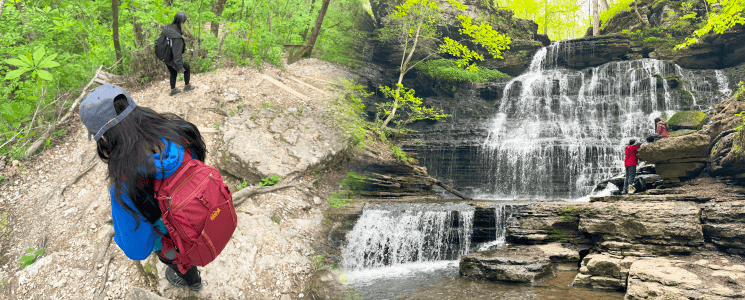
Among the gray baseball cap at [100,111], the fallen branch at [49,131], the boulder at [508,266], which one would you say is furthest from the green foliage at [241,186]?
the boulder at [508,266]

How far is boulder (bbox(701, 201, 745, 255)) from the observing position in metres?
5.40

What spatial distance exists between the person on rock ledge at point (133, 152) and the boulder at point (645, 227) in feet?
20.8

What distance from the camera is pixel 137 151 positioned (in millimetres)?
1944

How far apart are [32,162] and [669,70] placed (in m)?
18.9

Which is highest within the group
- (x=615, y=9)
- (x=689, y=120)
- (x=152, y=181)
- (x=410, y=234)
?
(x=615, y=9)

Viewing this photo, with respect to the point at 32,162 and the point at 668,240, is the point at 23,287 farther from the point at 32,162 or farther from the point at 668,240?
the point at 668,240

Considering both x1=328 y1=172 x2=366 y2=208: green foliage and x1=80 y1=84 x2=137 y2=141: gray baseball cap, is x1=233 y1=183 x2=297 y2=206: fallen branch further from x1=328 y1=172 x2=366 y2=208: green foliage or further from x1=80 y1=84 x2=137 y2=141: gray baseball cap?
x1=80 y1=84 x2=137 y2=141: gray baseball cap

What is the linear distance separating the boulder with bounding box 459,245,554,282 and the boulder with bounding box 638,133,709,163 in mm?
3742

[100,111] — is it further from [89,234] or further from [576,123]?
[576,123]

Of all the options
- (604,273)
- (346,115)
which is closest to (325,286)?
(604,273)

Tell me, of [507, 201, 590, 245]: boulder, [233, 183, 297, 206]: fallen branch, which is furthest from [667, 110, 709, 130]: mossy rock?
[233, 183, 297, 206]: fallen branch

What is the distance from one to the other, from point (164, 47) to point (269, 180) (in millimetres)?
2899

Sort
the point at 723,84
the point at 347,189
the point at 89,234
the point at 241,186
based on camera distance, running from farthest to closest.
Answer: the point at 723,84 < the point at 347,189 < the point at 241,186 < the point at 89,234

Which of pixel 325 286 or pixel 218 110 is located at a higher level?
pixel 218 110
